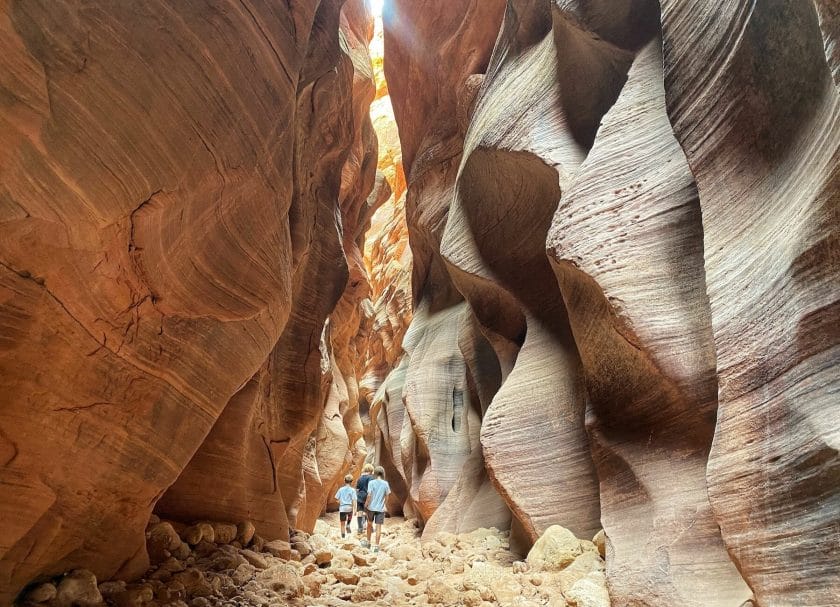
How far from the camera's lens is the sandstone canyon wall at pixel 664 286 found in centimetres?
316

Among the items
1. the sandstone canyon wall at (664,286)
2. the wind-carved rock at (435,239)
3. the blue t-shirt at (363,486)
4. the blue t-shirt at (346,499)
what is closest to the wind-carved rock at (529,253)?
the sandstone canyon wall at (664,286)

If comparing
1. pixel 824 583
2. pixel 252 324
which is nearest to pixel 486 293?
pixel 252 324

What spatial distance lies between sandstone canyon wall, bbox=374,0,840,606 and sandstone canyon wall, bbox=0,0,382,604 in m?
3.08

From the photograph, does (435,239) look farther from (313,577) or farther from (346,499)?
(313,577)

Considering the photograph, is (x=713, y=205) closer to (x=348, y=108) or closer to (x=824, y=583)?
(x=824, y=583)

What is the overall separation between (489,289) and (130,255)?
5.83 metres

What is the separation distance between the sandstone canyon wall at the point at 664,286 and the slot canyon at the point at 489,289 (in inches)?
1.0

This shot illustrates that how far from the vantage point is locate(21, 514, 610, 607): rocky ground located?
12.2 feet

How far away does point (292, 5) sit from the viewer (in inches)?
181

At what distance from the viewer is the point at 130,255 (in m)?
3.43

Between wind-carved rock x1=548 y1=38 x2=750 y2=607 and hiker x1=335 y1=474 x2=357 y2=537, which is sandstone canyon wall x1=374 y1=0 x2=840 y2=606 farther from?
hiker x1=335 y1=474 x2=357 y2=537

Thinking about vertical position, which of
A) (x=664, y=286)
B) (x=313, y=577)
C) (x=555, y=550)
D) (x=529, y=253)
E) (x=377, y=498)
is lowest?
(x=313, y=577)

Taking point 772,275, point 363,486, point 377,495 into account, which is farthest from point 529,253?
point 363,486

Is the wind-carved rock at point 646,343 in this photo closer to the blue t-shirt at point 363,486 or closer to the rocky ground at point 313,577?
the rocky ground at point 313,577
